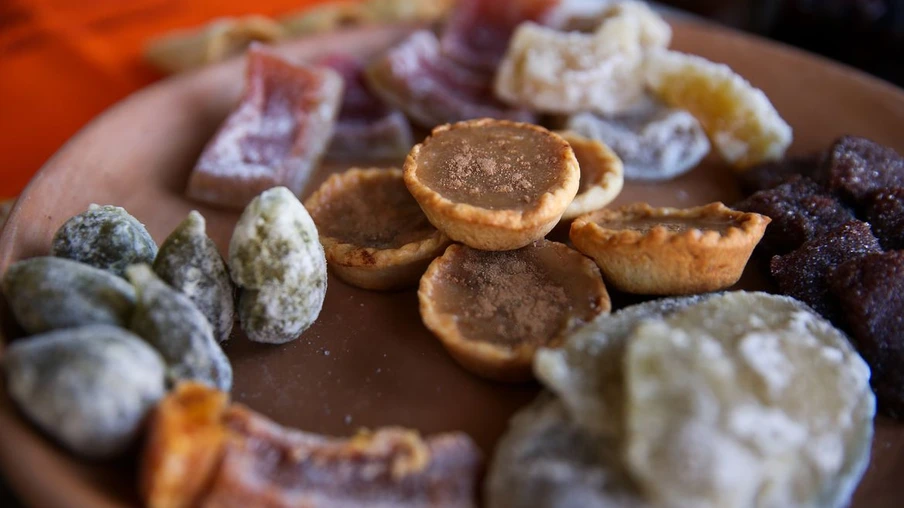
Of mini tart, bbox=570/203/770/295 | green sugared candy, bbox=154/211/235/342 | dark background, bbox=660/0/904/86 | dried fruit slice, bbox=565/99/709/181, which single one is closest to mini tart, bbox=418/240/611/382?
mini tart, bbox=570/203/770/295

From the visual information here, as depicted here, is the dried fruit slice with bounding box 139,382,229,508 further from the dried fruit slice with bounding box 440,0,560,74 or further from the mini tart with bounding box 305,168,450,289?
the dried fruit slice with bounding box 440,0,560,74

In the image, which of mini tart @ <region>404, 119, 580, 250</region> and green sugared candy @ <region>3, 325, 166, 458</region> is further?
mini tart @ <region>404, 119, 580, 250</region>

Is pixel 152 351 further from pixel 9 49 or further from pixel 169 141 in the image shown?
pixel 9 49

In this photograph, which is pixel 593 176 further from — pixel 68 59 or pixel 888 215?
pixel 68 59

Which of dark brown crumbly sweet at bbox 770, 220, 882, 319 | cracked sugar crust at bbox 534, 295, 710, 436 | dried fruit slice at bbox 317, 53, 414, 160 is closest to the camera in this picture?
cracked sugar crust at bbox 534, 295, 710, 436

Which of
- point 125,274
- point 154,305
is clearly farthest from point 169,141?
point 154,305

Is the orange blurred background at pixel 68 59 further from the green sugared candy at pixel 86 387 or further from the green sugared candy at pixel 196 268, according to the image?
the green sugared candy at pixel 86 387
